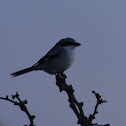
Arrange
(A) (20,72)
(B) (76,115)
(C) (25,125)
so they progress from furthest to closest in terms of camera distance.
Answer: (A) (20,72) → (C) (25,125) → (B) (76,115)

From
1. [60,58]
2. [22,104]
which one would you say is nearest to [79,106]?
[22,104]

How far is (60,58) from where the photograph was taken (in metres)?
7.63

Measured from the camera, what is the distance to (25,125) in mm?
3201

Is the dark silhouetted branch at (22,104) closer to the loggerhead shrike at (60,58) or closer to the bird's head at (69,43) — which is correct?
the loggerhead shrike at (60,58)

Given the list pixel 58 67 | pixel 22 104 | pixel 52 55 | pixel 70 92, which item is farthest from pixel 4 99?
pixel 52 55

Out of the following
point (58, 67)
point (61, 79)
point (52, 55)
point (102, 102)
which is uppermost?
point (52, 55)

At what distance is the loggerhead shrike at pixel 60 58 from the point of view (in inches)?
292

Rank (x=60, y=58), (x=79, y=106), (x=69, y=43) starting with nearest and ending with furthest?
(x=79, y=106)
(x=60, y=58)
(x=69, y=43)

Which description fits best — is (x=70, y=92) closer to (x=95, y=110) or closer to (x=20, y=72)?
(x=95, y=110)

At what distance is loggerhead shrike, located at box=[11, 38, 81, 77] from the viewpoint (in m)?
7.41

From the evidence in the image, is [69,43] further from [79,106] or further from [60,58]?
[79,106]

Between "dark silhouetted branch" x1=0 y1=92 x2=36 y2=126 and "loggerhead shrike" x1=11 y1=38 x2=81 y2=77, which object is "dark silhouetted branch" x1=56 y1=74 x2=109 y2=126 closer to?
"dark silhouetted branch" x1=0 y1=92 x2=36 y2=126

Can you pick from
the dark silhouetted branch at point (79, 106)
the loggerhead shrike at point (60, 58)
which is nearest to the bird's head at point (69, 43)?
the loggerhead shrike at point (60, 58)

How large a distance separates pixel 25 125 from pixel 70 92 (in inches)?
25.2
